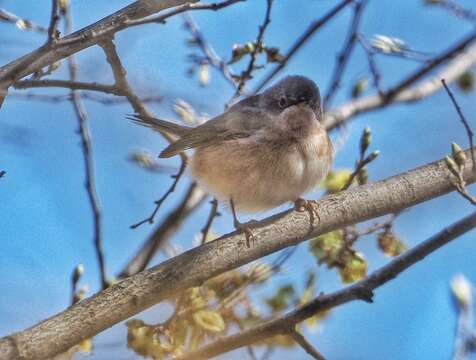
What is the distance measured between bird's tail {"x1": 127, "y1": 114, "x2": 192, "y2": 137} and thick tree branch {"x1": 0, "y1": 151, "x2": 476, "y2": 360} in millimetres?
1139

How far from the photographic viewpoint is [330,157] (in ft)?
14.7

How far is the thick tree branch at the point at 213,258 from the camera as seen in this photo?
2.94m

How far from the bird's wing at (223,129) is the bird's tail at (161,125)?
9cm

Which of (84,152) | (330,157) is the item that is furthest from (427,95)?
(84,152)

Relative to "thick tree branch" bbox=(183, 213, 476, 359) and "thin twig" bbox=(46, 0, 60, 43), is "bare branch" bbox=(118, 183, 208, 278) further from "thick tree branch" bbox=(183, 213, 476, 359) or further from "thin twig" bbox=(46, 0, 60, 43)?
"thin twig" bbox=(46, 0, 60, 43)

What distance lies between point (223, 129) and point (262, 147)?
383 mm

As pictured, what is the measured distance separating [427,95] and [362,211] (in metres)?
3.02

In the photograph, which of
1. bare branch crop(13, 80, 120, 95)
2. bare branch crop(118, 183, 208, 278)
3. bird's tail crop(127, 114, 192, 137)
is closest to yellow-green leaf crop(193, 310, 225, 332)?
bare branch crop(13, 80, 120, 95)

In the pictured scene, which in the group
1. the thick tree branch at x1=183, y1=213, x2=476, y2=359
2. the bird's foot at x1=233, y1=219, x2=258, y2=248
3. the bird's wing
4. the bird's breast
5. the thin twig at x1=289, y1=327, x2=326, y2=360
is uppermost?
the bird's wing

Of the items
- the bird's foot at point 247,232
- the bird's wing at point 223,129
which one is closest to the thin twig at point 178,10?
the bird's foot at point 247,232

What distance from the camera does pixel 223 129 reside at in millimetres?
4539

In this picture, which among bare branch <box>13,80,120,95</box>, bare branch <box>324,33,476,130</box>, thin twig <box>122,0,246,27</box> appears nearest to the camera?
thin twig <box>122,0,246,27</box>

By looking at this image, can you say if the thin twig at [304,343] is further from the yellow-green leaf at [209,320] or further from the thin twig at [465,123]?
the thin twig at [465,123]

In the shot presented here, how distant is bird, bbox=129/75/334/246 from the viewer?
4.23m
